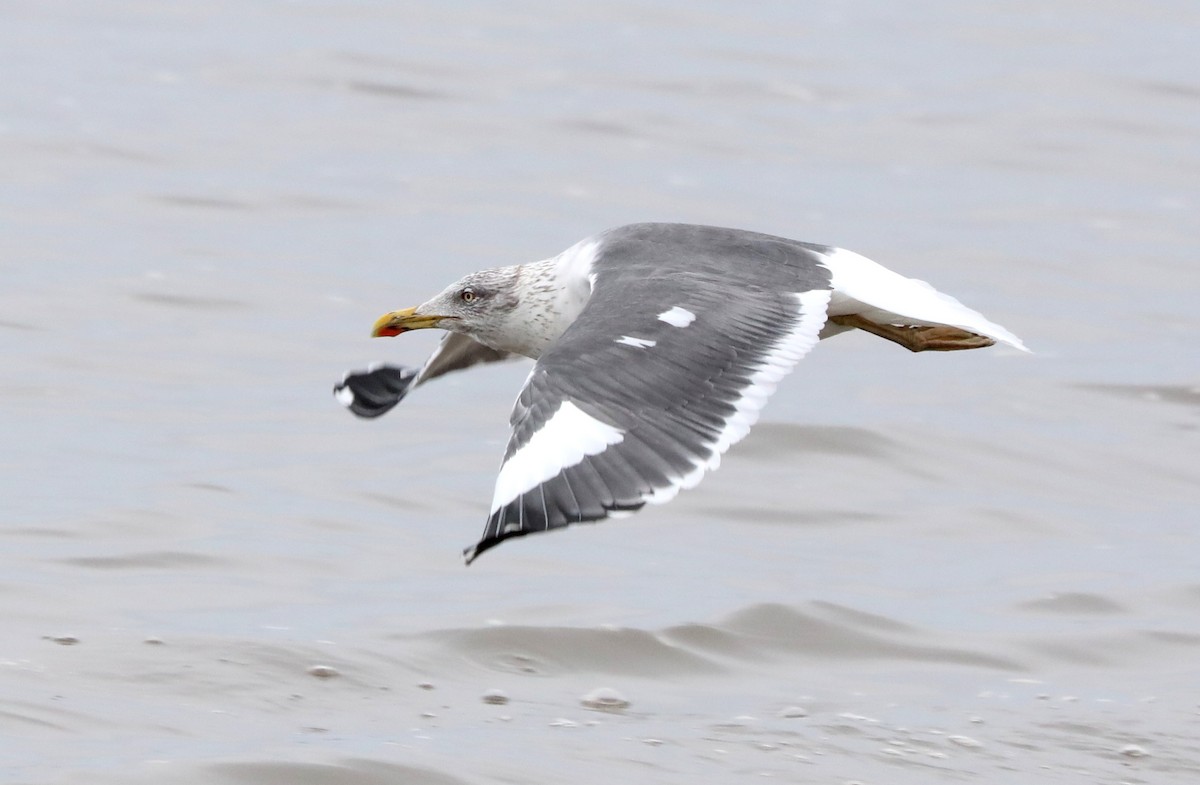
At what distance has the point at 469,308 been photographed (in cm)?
668

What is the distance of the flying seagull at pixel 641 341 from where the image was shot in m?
4.75

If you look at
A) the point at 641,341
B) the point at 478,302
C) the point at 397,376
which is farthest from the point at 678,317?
the point at 397,376

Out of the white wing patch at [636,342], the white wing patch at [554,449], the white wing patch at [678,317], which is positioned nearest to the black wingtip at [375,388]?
the white wing patch at [678,317]

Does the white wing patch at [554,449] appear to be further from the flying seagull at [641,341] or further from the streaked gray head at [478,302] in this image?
the streaked gray head at [478,302]

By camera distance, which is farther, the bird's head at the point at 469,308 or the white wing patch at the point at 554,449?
the bird's head at the point at 469,308

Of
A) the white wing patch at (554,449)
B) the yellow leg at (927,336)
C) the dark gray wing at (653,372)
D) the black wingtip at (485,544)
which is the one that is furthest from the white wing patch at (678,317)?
the black wingtip at (485,544)

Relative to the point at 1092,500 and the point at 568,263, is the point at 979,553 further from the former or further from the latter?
the point at 568,263

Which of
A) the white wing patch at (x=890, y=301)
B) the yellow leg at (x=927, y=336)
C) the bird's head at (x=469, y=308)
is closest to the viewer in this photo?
the white wing patch at (x=890, y=301)

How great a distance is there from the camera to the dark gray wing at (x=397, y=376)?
23.1ft

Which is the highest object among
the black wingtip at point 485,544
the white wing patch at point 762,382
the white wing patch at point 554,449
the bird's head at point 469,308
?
the bird's head at point 469,308

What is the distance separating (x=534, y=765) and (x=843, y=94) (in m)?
14.4

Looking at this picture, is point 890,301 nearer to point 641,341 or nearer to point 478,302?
point 641,341

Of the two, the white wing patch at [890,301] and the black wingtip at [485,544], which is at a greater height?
the white wing patch at [890,301]

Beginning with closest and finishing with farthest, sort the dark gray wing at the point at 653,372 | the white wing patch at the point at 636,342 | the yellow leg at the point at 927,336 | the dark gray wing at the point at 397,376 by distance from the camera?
the dark gray wing at the point at 653,372, the white wing patch at the point at 636,342, the yellow leg at the point at 927,336, the dark gray wing at the point at 397,376
